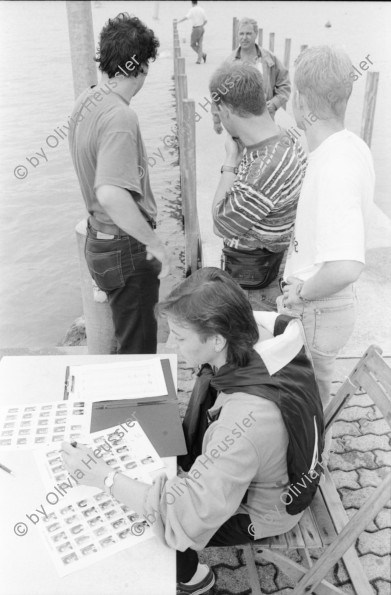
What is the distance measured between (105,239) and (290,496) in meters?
1.57

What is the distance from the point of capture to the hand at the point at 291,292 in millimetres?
2379

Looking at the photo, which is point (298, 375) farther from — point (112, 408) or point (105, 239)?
point (105, 239)

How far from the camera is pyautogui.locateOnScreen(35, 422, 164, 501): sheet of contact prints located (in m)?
1.82

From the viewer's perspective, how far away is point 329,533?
2.13 m

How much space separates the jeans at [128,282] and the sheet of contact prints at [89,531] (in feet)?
4.62

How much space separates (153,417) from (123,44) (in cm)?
161

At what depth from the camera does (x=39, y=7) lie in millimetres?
31531

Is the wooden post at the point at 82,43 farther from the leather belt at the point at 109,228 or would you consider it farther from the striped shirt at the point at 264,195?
the striped shirt at the point at 264,195

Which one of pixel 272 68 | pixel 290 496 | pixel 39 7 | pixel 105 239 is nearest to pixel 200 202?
pixel 272 68

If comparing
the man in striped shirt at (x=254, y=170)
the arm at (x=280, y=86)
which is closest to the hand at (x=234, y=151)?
the man in striped shirt at (x=254, y=170)

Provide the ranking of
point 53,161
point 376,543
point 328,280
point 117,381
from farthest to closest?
point 53,161 < point 376,543 < point 117,381 < point 328,280

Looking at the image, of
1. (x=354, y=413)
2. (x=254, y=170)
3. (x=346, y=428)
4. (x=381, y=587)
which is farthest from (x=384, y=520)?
(x=254, y=170)

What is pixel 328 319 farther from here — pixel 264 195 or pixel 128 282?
pixel 128 282

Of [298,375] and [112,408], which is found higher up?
[298,375]
